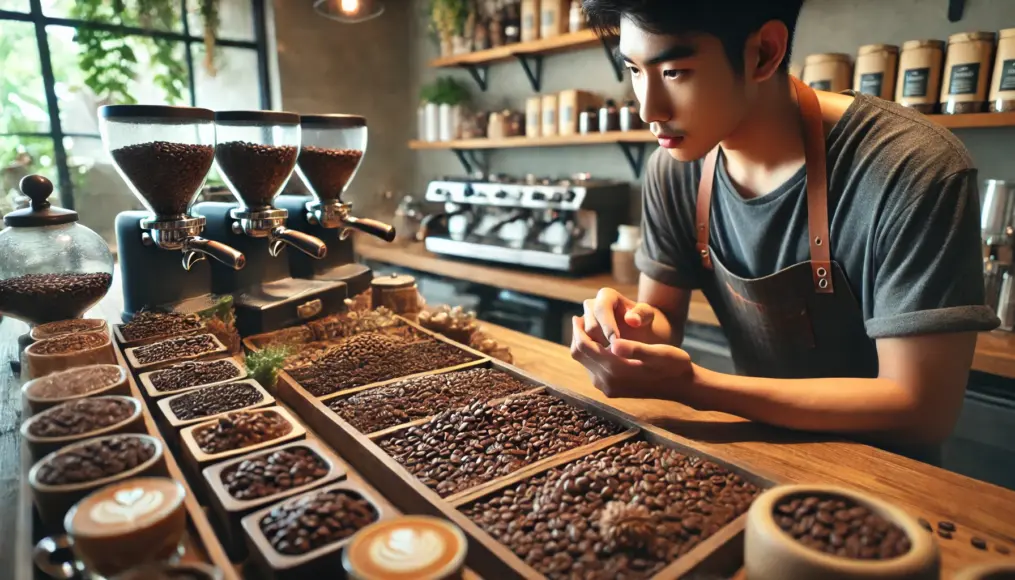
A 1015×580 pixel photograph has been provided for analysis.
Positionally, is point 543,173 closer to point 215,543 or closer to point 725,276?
point 725,276

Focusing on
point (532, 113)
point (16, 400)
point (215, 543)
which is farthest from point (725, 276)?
point (532, 113)

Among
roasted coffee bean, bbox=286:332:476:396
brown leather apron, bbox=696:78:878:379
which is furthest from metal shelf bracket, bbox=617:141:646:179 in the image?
roasted coffee bean, bbox=286:332:476:396

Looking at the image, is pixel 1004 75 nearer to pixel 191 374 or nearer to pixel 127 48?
pixel 191 374

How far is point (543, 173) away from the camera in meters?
3.88

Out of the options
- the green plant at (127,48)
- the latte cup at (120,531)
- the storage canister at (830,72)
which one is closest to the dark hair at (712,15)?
the latte cup at (120,531)

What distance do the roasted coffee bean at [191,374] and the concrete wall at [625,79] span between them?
A: 2.56 meters

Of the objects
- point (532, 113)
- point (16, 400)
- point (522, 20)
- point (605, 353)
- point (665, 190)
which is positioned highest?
point (522, 20)

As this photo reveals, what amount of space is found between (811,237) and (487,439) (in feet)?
2.59

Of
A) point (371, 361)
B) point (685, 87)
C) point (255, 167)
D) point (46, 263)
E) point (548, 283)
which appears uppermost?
point (685, 87)

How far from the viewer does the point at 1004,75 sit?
76.5 inches

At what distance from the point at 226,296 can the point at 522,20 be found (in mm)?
2420

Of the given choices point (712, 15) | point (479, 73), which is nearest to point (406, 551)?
point (712, 15)

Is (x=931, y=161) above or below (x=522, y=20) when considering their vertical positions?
below

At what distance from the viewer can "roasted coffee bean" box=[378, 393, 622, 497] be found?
37.4 inches
